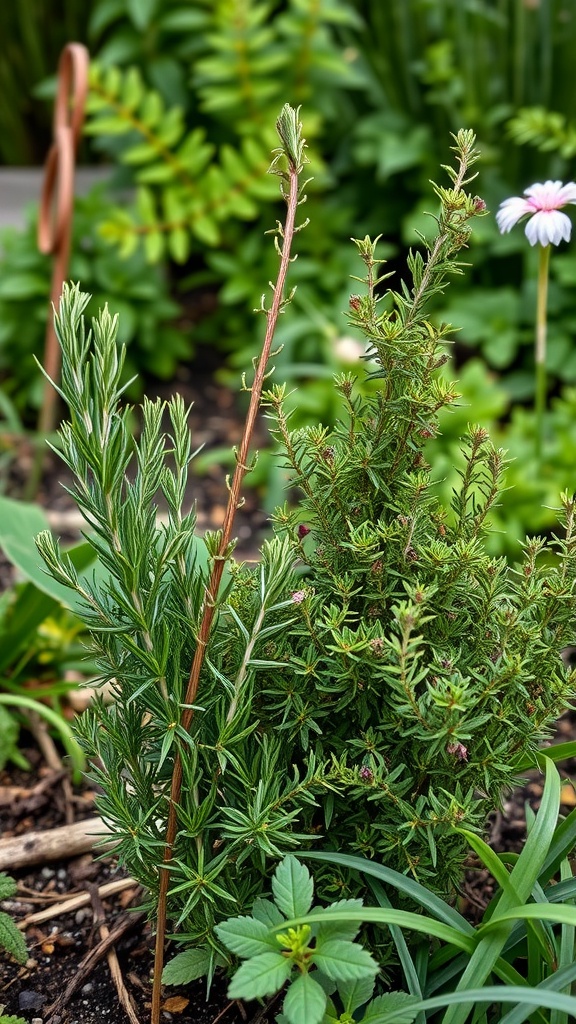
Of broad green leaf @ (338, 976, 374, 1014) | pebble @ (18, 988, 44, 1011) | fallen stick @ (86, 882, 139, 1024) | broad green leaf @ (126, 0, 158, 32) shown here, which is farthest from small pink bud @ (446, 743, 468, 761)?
broad green leaf @ (126, 0, 158, 32)

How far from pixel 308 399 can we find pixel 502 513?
63 centimetres

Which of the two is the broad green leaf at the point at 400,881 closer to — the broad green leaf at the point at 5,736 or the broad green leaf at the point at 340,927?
the broad green leaf at the point at 340,927

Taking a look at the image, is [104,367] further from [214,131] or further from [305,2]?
[214,131]

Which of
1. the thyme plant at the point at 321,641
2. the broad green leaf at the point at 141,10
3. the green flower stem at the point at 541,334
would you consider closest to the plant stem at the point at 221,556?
the thyme plant at the point at 321,641

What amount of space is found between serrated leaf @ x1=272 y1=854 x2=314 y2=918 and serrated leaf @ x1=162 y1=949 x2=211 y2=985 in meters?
0.22

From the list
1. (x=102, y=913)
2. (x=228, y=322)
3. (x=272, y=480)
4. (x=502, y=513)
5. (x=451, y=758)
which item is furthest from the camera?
(x=228, y=322)

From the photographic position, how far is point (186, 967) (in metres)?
1.23

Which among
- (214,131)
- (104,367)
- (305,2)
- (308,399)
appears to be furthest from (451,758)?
(214,131)

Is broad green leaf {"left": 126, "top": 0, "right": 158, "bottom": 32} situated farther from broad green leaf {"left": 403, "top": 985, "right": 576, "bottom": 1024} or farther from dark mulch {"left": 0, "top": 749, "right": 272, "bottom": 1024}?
broad green leaf {"left": 403, "top": 985, "right": 576, "bottom": 1024}

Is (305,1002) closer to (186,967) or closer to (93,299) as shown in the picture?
(186,967)

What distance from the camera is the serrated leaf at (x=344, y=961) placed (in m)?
1.01

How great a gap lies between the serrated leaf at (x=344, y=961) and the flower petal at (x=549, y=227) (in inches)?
36.4

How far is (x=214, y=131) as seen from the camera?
3533 mm

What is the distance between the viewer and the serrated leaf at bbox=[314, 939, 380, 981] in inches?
39.8
